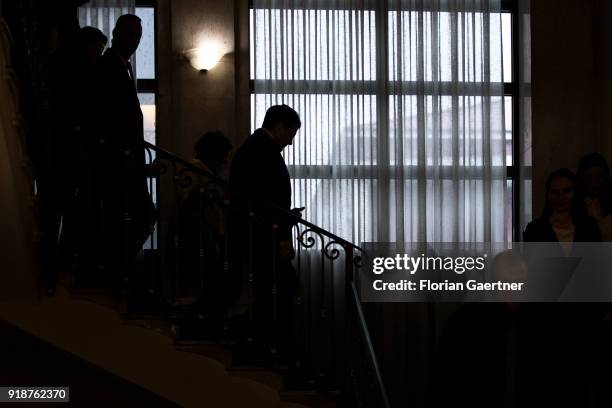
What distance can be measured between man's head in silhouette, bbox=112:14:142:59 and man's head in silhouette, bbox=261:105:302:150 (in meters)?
1.01

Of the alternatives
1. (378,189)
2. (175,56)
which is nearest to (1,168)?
(175,56)

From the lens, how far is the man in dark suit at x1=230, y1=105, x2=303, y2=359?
260 inches

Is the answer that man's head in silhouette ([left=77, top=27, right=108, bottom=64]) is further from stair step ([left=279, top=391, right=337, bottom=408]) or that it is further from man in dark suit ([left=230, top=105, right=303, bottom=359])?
stair step ([left=279, top=391, right=337, bottom=408])

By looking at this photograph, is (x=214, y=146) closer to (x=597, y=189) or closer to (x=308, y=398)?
(x=308, y=398)

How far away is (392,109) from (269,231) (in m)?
3.65

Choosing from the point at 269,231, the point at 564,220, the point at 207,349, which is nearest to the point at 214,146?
the point at 269,231

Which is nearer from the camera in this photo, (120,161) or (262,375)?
(120,161)

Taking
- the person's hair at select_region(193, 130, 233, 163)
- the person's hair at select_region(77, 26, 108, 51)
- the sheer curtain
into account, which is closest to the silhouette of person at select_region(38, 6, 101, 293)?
the person's hair at select_region(77, 26, 108, 51)

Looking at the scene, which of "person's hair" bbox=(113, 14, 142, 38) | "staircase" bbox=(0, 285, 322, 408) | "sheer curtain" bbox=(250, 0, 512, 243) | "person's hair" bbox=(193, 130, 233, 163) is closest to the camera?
"staircase" bbox=(0, 285, 322, 408)

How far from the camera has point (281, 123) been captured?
663cm

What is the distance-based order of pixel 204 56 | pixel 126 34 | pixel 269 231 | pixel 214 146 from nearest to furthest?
pixel 126 34 < pixel 269 231 < pixel 214 146 < pixel 204 56

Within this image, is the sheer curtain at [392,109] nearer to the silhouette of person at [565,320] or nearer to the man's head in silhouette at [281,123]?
the man's head in silhouette at [281,123]

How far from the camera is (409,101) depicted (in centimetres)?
1006

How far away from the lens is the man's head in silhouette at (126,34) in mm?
6207
